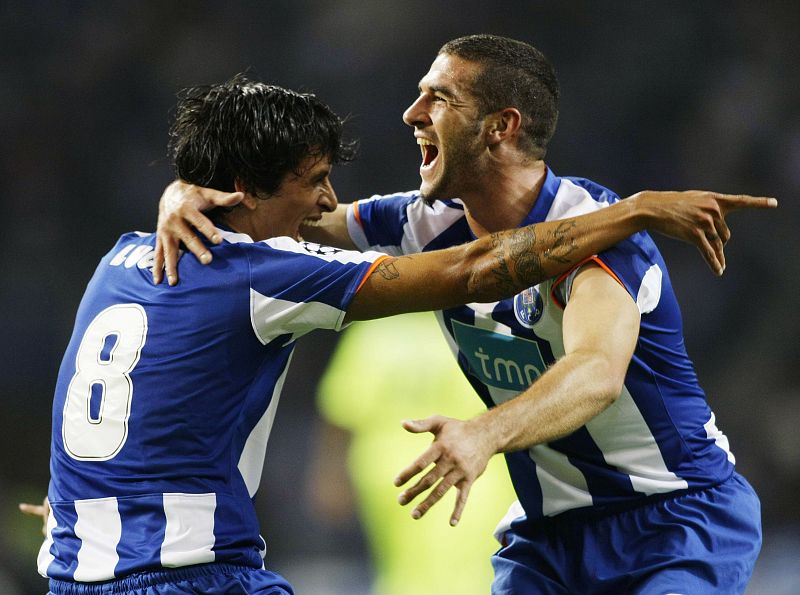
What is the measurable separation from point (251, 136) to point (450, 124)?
0.69 metres

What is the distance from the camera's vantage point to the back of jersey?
2.35 meters

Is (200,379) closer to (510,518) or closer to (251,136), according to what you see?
(251,136)

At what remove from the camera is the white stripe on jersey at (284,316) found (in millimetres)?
2408

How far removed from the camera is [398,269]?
2.50 m

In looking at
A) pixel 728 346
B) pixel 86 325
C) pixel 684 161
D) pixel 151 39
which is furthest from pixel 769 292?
pixel 86 325

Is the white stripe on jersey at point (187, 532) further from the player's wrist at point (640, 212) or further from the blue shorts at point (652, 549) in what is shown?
the player's wrist at point (640, 212)

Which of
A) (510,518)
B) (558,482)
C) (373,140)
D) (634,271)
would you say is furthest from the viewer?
(373,140)

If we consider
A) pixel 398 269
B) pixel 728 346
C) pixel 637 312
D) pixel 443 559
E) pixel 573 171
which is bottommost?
pixel 443 559

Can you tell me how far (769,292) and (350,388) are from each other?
2770mm

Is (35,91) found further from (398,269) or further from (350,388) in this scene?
(398,269)

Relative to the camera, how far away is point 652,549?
2758mm

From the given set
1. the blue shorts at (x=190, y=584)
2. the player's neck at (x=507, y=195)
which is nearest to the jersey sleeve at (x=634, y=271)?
the player's neck at (x=507, y=195)

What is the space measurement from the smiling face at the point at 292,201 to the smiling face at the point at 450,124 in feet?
1.35

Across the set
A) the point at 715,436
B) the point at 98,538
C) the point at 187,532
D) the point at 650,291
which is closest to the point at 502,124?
the point at 650,291
